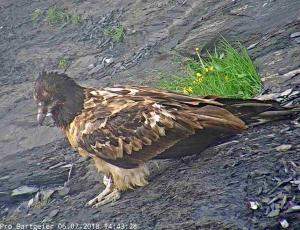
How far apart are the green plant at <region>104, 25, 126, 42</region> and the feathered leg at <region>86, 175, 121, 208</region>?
5.90 m

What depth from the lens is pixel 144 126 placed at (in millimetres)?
5066

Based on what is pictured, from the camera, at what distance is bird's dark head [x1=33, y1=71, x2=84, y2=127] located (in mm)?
5484

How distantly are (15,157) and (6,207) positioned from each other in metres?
1.81

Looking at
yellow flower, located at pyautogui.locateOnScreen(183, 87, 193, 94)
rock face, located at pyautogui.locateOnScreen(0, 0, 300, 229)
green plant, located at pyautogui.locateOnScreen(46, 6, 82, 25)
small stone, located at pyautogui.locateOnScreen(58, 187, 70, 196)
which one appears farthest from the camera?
green plant, located at pyautogui.locateOnScreen(46, 6, 82, 25)

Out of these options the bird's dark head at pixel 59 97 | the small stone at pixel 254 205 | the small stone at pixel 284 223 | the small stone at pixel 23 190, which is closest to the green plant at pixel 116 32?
the small stone at pixel 23 190

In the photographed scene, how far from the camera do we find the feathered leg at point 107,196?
5379mm

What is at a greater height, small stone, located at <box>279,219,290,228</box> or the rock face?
small stone, located at <box>279,219,290,228</box>

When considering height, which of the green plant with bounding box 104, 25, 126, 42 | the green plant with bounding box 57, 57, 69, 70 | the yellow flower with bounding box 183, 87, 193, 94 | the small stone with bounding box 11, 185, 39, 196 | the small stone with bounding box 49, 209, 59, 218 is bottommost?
the green plant with bounding box 57, 57, 69, 70

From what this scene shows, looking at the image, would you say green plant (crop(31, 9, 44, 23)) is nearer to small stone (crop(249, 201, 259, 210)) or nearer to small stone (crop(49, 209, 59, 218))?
small stone (crop(49, 209, 59, 218))

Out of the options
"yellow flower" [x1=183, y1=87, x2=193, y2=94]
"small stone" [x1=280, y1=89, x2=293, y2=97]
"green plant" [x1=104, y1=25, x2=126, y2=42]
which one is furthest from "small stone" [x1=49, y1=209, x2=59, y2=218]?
"green plant" [x1=104, y1=25, x2=126, y2=42]

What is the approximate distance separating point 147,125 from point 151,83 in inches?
131

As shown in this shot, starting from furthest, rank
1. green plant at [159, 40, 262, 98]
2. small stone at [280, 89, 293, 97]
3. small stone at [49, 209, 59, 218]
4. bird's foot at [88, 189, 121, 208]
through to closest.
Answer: green plant at [159, 40, 262, 98], small stone at [280, 89, 293, 97], small stone at [49, 209, 59, 218], bird's foot at [88, 189, 121, 208]

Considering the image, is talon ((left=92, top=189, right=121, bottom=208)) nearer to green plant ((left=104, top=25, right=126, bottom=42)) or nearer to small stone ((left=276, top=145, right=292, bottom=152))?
small stone ((left=276, top=145, right=292, bottom=152))

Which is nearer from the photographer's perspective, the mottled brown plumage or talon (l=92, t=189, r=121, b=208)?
the mottled brown plumage
